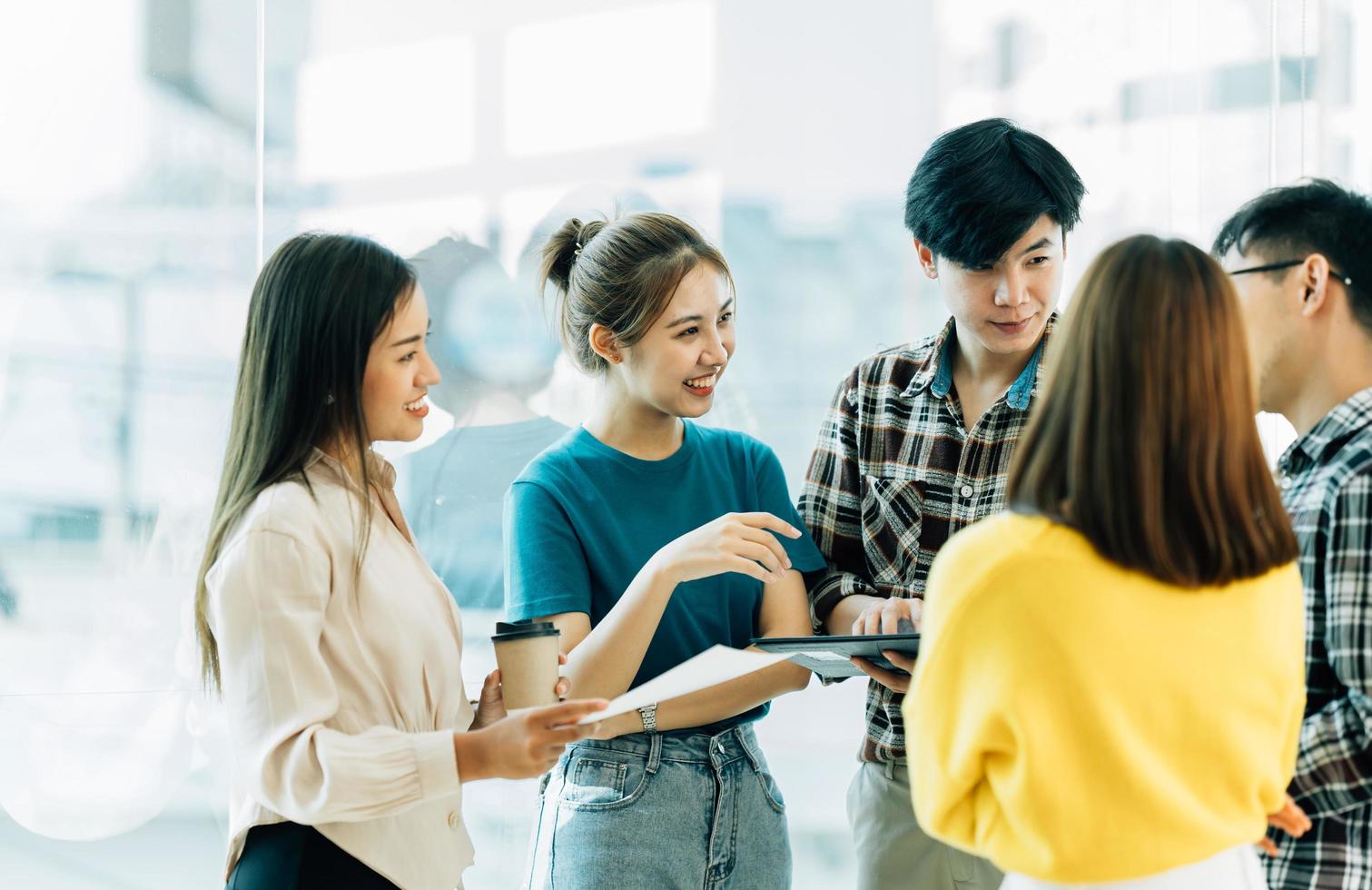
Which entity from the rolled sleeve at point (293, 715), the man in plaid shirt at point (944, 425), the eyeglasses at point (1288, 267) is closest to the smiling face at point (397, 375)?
the rolled sleeve at point (293, 715)

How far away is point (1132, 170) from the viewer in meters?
2.45

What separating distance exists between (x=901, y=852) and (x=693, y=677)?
700 mm

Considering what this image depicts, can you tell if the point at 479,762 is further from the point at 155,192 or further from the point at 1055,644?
the point at 155,192

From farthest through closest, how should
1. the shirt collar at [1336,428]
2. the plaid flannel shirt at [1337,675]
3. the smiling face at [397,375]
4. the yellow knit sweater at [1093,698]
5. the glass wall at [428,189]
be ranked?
the glass wall at [428,189]
the smiling face at [397,375]
the shirt collar at [1336,428]
the plaid flannel shirt at [1337,675]
the yellow knit sweater at [1093,698]

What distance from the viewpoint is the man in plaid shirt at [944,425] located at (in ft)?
5.80

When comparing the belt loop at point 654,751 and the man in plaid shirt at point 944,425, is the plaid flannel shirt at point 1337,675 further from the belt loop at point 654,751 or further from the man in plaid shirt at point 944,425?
the belt loop at point 654,751

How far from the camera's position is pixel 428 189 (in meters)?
2.54

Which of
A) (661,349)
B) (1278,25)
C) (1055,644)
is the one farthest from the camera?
(1278,25)

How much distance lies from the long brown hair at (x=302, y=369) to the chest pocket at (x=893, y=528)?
83 cm

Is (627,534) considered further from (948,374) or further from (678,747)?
(948,374)

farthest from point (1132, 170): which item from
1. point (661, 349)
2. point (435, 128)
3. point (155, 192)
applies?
point (155, 192)

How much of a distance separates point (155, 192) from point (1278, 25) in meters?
2.40

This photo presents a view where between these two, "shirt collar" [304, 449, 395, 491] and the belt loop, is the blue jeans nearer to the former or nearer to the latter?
the belt loop

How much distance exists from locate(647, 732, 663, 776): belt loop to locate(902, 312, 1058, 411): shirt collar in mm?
683
